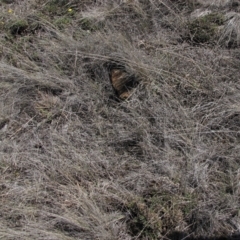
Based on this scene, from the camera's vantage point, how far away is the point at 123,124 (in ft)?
9.78

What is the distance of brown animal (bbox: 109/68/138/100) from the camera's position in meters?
3.18

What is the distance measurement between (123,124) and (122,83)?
44 centimetres

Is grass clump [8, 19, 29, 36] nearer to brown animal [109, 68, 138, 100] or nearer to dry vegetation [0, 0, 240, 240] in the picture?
dry vegetation [0, 0, 240, 240]

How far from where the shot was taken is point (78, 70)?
11.1ft

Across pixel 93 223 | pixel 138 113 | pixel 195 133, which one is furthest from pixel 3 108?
pixel 195 133

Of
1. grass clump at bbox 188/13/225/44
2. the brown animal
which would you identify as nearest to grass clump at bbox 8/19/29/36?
the brown animal

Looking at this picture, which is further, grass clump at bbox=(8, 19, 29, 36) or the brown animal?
grass clump at bbox=(8, 19, 29, 36)

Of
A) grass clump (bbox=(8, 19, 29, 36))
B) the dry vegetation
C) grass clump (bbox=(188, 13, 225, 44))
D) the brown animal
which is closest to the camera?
the dry vegetation

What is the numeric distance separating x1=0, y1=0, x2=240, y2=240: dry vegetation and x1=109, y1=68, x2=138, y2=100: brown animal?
Answer: 0.15 feet

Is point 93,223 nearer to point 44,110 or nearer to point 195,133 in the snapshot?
point 195,133

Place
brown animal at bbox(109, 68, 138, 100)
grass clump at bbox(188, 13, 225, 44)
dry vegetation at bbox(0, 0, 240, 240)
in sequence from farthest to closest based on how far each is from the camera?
grass clump at bbox(188, 13, 225, 44)
brown animal at bbox(109, 68, 138, 100)
dry vegetation at bbox(0, 0, 240, 240)

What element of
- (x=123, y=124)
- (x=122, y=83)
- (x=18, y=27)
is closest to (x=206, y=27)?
(x=122, y=83)

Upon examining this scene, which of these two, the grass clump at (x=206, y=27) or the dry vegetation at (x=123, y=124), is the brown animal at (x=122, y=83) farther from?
the grass clump at (x=206, y=27)

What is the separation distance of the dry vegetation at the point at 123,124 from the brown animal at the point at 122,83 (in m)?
0.05
